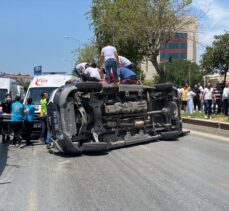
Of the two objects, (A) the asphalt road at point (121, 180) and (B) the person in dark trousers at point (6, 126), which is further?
(B) the person in dark trousers at point (6, 126)

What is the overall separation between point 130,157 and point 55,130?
2.05m

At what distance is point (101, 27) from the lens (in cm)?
4088

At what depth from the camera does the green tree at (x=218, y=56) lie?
42.8 metres

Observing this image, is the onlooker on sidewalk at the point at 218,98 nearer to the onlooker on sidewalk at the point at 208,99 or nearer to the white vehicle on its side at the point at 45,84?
the onlooker on sidewalk at the point at 208,99

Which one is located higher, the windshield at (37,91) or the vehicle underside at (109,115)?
the windshield at (37,91)

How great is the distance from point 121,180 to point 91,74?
17.4 ft

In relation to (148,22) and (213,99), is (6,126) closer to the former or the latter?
(213,99)

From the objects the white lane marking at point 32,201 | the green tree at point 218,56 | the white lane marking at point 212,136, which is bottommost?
the white lane marking at point 32,201

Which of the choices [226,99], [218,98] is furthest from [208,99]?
[218,98]

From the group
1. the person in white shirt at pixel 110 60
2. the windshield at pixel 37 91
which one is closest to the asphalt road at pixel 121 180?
the person in white shirt at pixel 110 60

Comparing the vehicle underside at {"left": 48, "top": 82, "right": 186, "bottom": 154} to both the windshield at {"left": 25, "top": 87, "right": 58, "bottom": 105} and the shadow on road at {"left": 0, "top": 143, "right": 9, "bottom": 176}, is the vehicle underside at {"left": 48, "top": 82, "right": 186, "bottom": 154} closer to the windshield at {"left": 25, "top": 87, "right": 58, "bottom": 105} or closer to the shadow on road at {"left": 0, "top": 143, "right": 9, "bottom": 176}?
the shadow on road at {"left": 0, "top": 143, "right": 9, "bottom": 176}

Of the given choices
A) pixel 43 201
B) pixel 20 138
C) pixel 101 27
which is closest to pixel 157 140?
pixel 20 138

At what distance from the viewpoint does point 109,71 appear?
1436 cm

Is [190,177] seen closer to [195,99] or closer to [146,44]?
[195,99]
